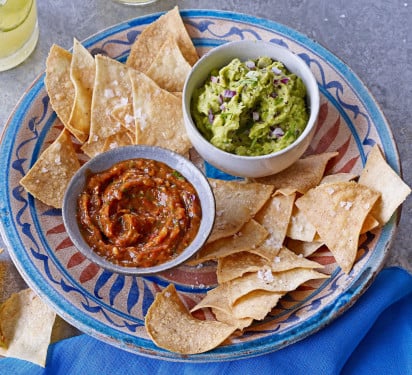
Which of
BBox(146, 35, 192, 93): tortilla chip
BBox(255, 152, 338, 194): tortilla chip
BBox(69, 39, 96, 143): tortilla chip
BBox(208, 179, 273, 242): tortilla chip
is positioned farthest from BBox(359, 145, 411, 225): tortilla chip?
BBox(69, 39, 96, 143): tortilla chip

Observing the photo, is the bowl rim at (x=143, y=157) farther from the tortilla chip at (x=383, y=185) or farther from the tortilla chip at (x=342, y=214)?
the tortilla chip at (x=383, y=185)

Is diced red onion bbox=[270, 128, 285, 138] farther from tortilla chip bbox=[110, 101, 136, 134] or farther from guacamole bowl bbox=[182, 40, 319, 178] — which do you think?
tortilla chip bbox=[110, 101, 136, 134]

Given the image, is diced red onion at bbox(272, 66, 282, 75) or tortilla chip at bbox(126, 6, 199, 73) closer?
diced red onion at bbox(272, 66, 282, 75)

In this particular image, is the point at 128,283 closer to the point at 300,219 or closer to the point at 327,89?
the point at 300,219

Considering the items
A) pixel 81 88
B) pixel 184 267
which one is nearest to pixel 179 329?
pixel 184 267

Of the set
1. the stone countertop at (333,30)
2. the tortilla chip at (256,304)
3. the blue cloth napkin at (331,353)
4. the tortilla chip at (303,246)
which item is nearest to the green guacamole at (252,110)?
the tortilla chip at (303,246)

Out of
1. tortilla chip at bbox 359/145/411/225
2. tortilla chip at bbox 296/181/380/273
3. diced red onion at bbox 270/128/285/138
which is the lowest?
tortilla chip at bbox 296/181/380/273
